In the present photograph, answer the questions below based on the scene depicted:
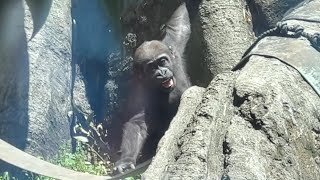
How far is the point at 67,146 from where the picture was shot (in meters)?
5.80

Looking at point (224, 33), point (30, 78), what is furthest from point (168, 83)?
point (224, 33)

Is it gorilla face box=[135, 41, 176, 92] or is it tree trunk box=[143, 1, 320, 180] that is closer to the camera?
tree trunk box=[143, 1, 320, 180]

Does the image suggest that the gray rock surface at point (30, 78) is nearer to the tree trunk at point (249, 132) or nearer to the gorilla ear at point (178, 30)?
the gorilla ear at point (178, 30)

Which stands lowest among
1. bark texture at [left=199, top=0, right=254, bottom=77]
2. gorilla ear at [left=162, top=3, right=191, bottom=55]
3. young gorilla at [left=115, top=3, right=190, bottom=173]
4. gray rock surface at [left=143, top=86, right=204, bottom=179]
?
young gorilla at [left=115, top=3, right=190, bottom=173]

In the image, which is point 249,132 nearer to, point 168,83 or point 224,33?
point 224,33

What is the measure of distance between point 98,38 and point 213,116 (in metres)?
4.17

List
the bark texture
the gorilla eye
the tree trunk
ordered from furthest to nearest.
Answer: the gorilla eye
the bark texture
the tree trunk

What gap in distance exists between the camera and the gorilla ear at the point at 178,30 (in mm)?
5375

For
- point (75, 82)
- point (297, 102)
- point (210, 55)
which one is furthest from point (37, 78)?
point (297, 102)

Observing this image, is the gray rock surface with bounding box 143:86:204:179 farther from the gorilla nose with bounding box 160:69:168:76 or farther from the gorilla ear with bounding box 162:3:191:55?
the gorilla ear with bounding box 162:3:191:55

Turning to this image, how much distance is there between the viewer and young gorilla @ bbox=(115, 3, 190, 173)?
5328mm

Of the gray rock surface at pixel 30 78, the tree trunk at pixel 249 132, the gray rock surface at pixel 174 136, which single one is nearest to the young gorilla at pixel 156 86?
the gray rock surface at pixel 30 78

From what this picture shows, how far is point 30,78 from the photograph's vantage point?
214 inches

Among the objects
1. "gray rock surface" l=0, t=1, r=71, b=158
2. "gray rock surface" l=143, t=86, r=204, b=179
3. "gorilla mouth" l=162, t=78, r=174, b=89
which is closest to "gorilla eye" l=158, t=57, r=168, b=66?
"gorilla mouth" l=162, t=78, r=174, b=89
